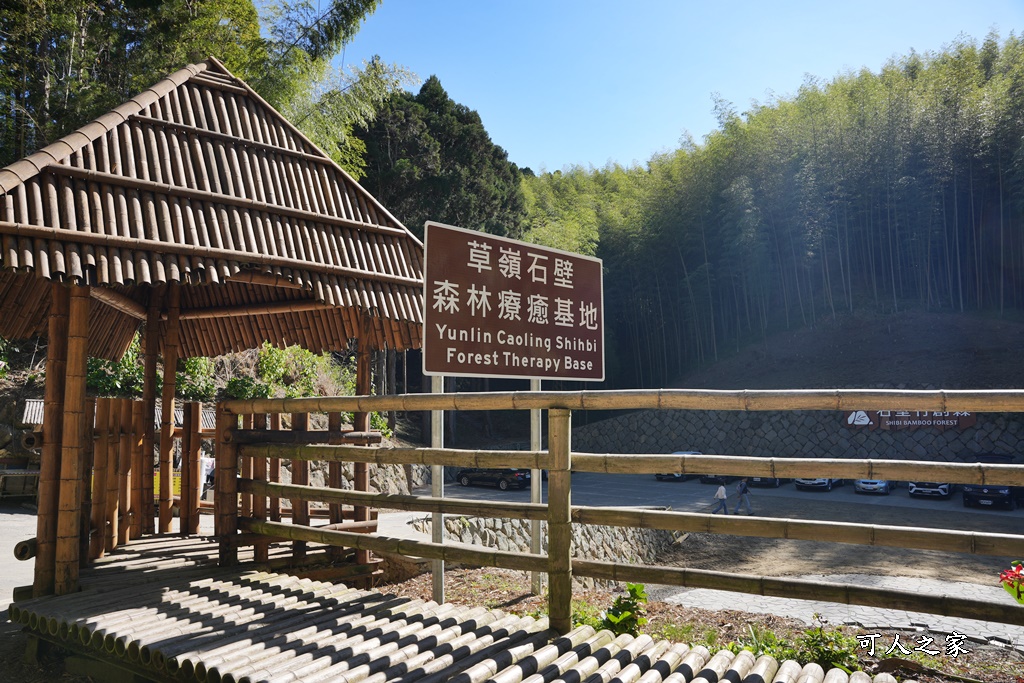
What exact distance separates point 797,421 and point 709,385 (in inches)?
231

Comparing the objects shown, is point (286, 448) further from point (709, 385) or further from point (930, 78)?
point (930, 78)

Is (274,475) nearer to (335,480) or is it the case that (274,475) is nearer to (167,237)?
(335,480)

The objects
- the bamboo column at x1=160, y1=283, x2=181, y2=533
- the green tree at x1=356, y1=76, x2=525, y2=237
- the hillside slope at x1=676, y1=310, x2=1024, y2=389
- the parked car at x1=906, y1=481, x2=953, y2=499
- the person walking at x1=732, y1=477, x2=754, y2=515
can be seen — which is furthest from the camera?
the hillside slope at x1=676, y1=310, x2=1024, y2=389

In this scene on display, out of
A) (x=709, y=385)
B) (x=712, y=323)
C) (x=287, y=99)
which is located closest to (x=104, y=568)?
(x=287, y=99)

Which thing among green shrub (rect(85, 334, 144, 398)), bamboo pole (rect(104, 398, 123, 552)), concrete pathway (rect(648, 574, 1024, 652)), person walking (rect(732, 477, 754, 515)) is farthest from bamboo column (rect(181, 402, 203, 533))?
person walking (rect(732, 477, 754, 515))

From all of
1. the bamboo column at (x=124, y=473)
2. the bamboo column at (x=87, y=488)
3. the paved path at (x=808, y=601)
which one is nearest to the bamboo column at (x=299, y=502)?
the bamboo column at (x=87, y=488)

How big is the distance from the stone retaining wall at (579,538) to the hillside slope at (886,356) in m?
15.3

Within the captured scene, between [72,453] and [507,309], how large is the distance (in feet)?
10.1

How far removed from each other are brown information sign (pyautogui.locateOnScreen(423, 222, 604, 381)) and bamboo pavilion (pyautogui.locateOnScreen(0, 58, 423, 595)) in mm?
496

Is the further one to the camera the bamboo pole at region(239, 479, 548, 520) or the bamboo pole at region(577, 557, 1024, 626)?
the bamboo pole at region(239, 479, 548, 520)

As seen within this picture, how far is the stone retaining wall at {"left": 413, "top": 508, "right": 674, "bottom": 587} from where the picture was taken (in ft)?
33.9

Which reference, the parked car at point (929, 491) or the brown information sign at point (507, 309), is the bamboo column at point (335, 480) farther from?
the parked car at point (929, 491)

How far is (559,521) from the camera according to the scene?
3500mm

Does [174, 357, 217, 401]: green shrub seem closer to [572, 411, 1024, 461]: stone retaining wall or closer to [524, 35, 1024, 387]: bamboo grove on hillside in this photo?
[524, 35, 1024, 387]: bamboo grove on hillside
